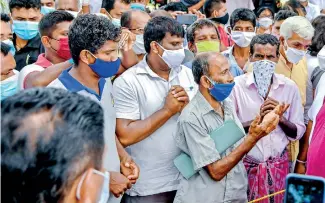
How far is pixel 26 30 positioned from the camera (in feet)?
14.3

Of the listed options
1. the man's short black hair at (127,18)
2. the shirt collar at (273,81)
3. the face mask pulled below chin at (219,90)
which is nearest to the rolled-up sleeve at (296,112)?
the shirt collar at (273,81)

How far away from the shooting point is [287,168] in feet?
11.8

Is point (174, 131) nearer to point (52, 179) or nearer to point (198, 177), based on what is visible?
point (198, 177)

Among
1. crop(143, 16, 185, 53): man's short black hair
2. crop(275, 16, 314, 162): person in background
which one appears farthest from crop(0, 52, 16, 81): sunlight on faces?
crop(275, 16, 314, 162): person in background

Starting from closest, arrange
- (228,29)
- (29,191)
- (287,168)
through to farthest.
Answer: (29,191) < (287,168) < (228,29)

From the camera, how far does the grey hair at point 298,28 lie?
14.7ft

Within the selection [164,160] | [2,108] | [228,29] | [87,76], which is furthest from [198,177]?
[228,29]

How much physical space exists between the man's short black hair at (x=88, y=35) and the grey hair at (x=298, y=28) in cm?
222

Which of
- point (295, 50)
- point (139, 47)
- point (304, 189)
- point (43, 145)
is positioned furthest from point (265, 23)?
point (43, 145)

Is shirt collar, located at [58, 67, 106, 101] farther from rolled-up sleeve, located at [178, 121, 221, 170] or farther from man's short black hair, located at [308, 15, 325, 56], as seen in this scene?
man's short black hair, located at [308, 15, 325, 56]

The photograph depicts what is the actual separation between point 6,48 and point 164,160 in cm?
121

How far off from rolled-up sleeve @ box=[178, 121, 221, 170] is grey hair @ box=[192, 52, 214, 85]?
14.1 inches

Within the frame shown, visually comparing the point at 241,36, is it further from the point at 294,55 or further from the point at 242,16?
the point at 294,55

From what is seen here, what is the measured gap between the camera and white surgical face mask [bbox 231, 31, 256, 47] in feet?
15.7
